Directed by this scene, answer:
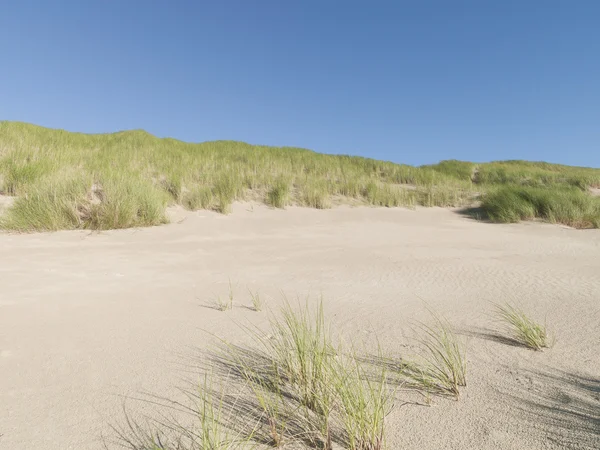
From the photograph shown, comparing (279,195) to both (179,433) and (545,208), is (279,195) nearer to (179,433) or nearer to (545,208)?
(545,208)

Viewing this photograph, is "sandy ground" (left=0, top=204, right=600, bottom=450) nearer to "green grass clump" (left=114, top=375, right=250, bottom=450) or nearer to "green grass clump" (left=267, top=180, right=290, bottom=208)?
"green grass clump" (left=114, top=375, right=250, bottom=450)

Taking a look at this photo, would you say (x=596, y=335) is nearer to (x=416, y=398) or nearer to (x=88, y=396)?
(x=416, y=398)

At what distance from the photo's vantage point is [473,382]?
1.33m

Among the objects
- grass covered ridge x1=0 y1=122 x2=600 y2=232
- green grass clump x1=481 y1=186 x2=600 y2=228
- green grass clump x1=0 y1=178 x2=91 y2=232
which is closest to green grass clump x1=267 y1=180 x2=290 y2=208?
grass covered ridge x1=0 y1=122 x2=600 y2=232

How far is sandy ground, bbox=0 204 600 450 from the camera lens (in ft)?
3.66

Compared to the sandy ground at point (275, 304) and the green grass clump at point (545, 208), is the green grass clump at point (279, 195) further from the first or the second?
the green grass clump at point (545, 208)

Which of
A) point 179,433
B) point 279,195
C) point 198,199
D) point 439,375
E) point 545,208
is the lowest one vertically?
point 179,433

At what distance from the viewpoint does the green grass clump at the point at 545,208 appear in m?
6.85

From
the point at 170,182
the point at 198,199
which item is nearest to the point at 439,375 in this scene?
the point at 198,199

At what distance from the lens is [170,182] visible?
695cm

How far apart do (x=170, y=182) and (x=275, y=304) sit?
5.35 metres

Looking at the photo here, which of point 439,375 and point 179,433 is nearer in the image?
point 179,433

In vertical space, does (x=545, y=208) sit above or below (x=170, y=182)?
above

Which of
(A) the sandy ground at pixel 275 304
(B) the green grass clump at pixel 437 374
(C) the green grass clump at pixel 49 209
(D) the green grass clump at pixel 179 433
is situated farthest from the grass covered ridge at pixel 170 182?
(B) the green grass clump at pixel 437 374
